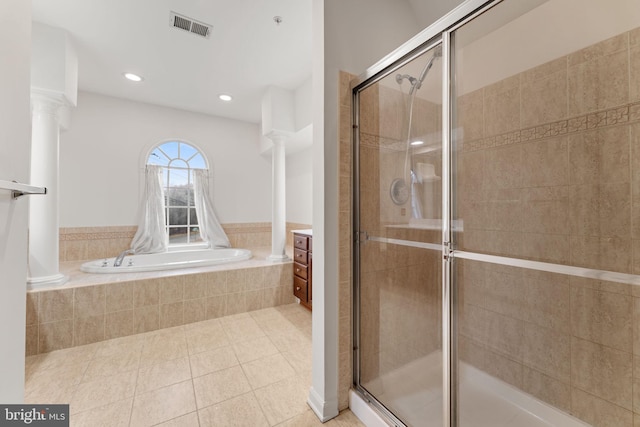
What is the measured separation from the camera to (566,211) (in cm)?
107

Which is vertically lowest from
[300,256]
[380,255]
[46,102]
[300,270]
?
[300,270]

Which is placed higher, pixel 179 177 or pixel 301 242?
pixel 179 177

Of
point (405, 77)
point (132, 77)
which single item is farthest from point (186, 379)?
point (132, 77)

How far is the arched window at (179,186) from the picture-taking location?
13.2ft

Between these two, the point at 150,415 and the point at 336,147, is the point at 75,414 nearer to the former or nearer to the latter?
the point at 150,415

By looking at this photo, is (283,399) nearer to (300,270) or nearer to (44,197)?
(300,270)

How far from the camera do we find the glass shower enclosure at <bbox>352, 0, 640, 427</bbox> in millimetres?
1031

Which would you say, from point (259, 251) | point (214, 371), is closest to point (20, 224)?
point (214, 371)

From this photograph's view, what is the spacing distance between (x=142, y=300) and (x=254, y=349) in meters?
1.23

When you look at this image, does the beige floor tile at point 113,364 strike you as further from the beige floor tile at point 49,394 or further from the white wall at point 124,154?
the white wall at point 124,154

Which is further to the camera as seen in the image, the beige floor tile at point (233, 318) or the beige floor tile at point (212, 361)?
A: the beige floor tile at point (233, 318)

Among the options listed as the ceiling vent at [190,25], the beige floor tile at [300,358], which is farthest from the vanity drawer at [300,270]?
the ceiling vent at [190,25]

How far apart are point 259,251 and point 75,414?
2.83 meters

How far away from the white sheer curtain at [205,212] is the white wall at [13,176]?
3.43 meters
